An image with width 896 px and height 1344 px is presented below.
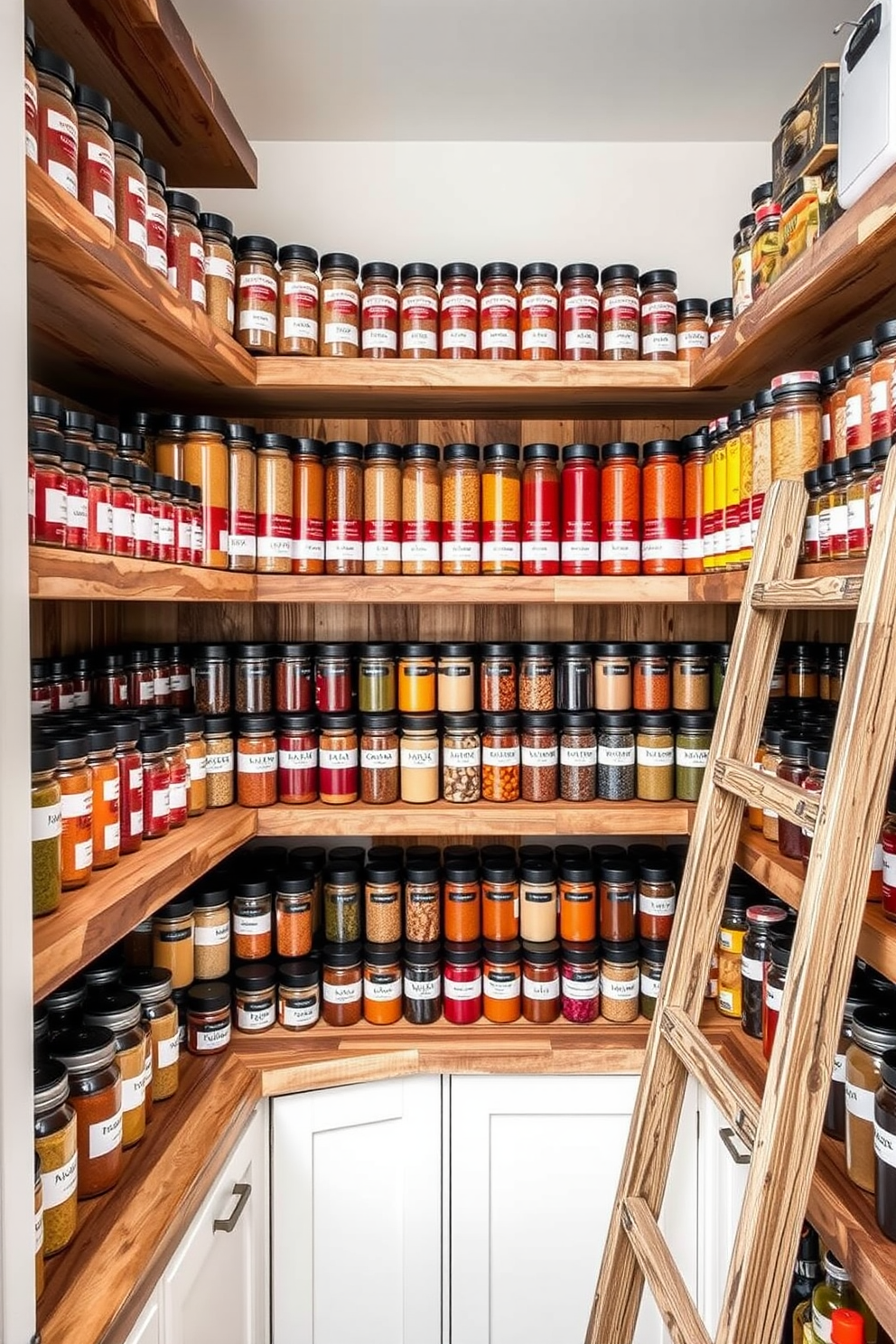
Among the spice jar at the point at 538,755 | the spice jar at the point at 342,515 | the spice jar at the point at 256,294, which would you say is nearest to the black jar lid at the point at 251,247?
the spice jar at the point at 256,294

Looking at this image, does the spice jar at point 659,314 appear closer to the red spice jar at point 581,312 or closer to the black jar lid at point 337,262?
the red spice jar at point 581,312

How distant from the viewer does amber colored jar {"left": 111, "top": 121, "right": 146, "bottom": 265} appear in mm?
1114

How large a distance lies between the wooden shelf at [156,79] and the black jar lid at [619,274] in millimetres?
647

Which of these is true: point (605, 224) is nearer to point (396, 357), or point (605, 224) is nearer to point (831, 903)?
point (396, 357)

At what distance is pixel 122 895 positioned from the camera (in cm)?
101

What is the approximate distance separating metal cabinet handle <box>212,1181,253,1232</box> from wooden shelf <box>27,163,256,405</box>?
4.15 feet

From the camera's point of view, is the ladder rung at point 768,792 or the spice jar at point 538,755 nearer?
the ladder rung at point 768,792

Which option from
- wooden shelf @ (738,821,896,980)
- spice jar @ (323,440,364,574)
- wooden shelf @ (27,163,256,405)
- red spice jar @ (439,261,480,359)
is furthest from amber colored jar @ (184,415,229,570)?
wooden shelf @ (738,821,896,980)

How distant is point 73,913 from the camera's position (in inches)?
36.6

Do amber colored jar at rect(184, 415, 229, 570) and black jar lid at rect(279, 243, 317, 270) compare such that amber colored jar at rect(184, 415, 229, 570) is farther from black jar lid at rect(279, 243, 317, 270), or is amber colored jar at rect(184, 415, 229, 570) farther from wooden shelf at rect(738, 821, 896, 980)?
wooden shelf at rect(738, 821, 896, 980)

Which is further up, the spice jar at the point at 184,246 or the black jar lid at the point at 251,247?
the black jar lid at the point at 251,247

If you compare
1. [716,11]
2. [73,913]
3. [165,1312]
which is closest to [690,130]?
[716,11]

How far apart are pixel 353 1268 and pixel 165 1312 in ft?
1.87

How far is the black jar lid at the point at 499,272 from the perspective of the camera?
1.54 metres
